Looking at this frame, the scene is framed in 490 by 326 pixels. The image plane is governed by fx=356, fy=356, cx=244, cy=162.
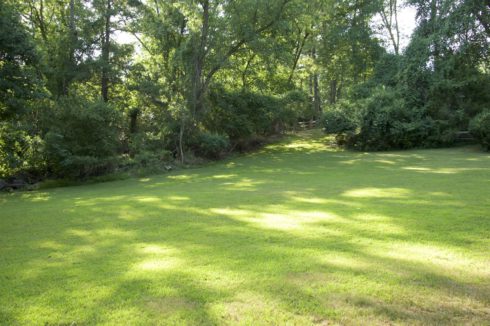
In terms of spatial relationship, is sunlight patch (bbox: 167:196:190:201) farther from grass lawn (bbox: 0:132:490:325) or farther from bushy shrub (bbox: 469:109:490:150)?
bushy shrub (bbox: 469:109:490:150)

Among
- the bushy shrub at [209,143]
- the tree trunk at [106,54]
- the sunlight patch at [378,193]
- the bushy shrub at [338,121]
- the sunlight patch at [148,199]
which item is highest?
the tree trunk at [106,54]

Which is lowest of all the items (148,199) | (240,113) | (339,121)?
(148,199)

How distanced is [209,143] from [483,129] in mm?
14716

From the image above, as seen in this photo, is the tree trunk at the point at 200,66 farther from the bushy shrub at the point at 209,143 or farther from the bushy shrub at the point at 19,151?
the bushy shrub at the point at 19,151

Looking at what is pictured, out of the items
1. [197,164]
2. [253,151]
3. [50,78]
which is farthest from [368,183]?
[50,78]

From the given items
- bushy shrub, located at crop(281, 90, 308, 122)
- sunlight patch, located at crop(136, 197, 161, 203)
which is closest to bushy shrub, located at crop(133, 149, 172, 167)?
sunlight patch, located at crop(136, 197, 161, 203)

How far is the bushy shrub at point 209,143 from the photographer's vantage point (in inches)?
866

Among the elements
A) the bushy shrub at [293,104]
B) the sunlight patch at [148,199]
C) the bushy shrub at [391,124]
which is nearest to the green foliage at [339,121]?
the bushy shrub at [391,124]

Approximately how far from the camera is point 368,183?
1083 centimetres

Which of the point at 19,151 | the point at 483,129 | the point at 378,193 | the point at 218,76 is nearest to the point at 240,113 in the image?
the point at 218,76

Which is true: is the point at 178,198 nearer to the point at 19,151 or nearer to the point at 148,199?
the point at 148,199

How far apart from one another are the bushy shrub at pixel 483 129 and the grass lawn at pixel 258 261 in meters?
10.9

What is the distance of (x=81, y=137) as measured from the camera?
16.0 m

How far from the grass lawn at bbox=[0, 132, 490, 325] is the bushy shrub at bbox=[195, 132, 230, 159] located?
13.0 metres
